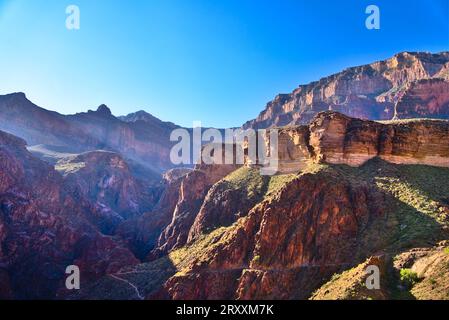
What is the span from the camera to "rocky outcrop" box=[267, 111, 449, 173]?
7019cm

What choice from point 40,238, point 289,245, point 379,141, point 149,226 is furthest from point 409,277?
point 149,226

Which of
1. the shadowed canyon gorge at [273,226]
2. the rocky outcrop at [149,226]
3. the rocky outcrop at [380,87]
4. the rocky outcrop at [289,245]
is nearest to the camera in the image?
the shadowed canyon gorge at [273,226]

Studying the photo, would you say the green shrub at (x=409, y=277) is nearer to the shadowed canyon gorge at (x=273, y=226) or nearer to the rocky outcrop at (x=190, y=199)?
the shadowed canyon gorge at (x=273, y=226)

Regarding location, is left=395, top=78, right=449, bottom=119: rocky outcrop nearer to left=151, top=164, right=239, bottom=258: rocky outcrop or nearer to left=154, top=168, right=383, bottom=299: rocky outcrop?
left=151, top=164, right=239, bottom=258: rocky outcrop

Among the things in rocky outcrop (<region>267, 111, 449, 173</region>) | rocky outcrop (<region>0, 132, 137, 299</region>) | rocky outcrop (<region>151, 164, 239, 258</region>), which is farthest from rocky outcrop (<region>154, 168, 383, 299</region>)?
rocky outcrop (<region>0, 132, 137, 299</region>)

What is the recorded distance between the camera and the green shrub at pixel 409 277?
4183 centimetres

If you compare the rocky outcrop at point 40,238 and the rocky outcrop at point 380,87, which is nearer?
the rocky outcrop at point 40,238

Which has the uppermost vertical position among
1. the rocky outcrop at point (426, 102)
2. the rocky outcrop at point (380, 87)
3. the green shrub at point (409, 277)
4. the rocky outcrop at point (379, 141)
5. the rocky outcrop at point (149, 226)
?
the rocky outcrop at point (380, 87)

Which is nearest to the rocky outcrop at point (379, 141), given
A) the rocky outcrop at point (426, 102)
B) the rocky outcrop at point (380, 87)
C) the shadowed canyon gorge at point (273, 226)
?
the shadowed canyon gorge at point (273, 226)

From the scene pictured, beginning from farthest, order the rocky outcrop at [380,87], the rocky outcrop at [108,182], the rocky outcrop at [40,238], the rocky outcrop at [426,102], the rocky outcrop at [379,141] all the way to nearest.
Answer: the rocky outcrop at [380,87], the rocky outcrop at [108,182], the rocky outcrop at [426,102], the rocky outcrop at [40,238], the rocky outcrop at [379,141]

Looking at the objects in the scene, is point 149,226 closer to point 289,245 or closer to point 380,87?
point 289,245

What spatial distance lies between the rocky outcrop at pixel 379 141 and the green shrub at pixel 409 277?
28434 millimetres

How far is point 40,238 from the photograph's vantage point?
88312mm
